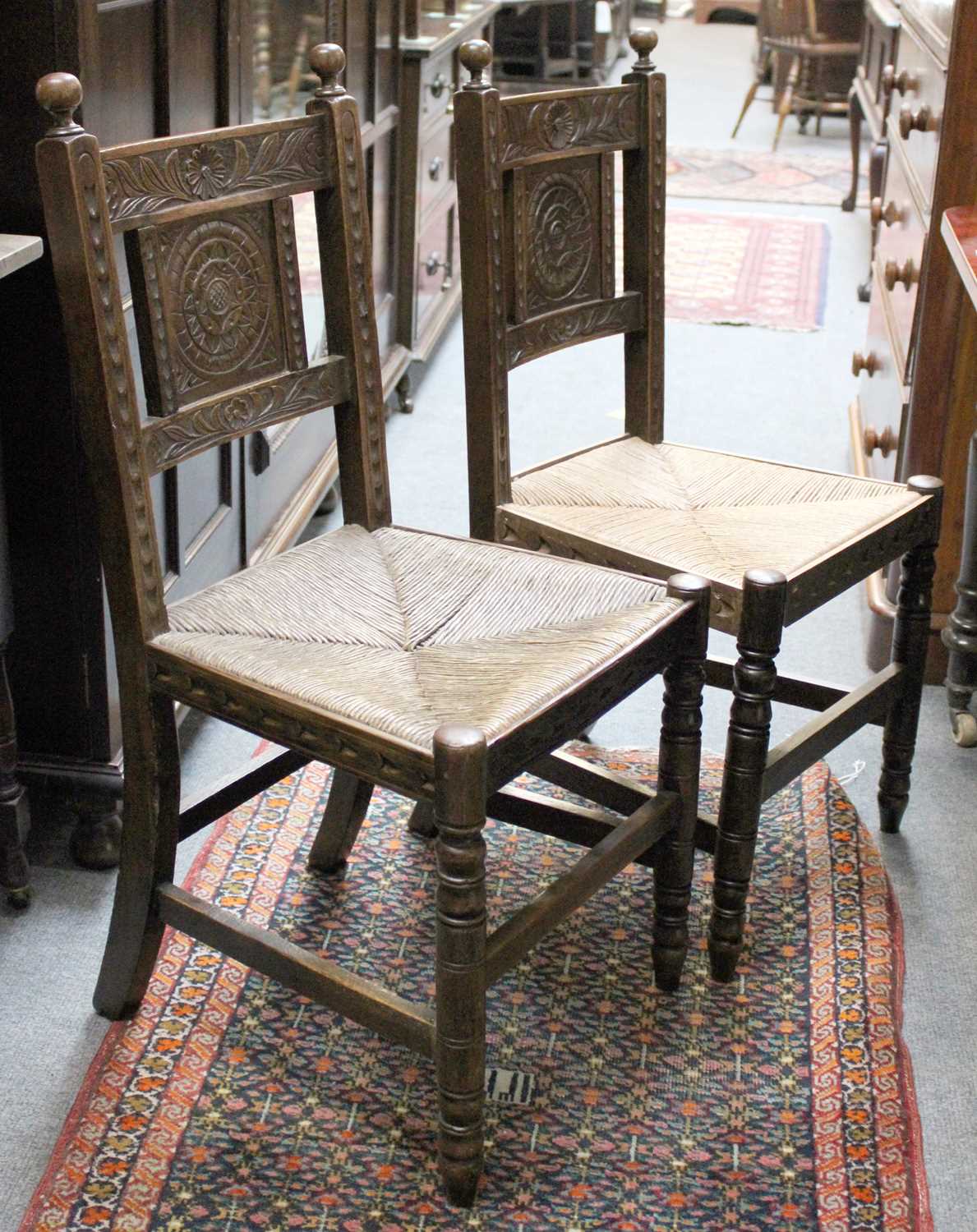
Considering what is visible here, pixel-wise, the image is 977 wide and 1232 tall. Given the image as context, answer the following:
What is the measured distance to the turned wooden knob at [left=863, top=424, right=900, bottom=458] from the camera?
293cm

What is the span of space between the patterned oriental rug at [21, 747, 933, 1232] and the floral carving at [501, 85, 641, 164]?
3.36 ft

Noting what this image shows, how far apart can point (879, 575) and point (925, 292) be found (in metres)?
0.56

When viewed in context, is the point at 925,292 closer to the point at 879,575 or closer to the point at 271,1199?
the point at 879,575

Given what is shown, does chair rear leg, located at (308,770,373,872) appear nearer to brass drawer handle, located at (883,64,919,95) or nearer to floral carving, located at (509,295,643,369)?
floral carving, located at (509,295,643,369)

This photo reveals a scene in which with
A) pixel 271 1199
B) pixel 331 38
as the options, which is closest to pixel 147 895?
pixel 271 1199

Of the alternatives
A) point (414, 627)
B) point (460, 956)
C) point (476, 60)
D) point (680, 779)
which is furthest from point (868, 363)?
point (460, 956)

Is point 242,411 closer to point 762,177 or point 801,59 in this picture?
point 762,177

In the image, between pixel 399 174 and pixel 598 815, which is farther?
pixel 399 174

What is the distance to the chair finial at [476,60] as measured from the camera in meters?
1.90

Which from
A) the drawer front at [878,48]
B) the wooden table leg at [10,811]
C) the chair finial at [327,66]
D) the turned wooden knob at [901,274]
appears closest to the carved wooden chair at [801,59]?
the drawer front at [878,48]

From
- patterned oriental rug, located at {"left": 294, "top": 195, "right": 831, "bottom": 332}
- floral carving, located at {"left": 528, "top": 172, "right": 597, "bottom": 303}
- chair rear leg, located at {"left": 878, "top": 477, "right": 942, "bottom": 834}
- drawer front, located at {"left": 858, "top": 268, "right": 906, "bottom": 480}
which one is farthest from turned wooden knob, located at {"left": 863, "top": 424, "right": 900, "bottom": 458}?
patterned oriental rug, located at {"left": 294, "top": 195, "right": 831, "bottom": 332}

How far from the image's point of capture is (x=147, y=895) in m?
1.76

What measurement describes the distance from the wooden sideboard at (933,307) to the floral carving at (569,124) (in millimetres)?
686

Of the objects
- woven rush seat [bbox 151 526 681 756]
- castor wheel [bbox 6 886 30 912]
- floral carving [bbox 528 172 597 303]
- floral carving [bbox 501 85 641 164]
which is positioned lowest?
castor wheel [bbox 6 886 30 912]
